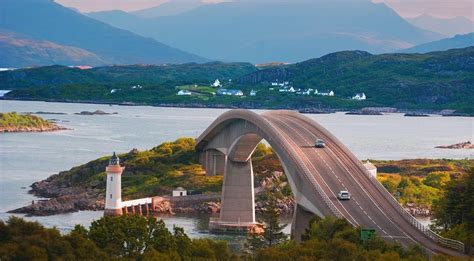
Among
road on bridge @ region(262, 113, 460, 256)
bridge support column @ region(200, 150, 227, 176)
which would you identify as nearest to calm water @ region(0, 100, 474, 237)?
road on bridge @ region(262, 113, 460, 256)

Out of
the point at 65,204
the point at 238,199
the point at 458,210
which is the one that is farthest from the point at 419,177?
the point at 458,210

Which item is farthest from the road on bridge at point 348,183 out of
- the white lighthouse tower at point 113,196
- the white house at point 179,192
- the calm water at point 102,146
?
the white house at point 179,192

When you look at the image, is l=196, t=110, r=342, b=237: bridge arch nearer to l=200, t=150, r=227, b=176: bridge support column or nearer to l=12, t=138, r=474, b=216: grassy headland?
l=200, t=150, r=227, b=176: bridge support column

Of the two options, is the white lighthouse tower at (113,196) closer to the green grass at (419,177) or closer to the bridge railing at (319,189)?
the bridge railing at (319,189)

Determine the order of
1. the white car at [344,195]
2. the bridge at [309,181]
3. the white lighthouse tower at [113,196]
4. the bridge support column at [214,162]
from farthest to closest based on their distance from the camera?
the bridge support column at [214,162]
the white lighthouse tower at [113,196]
the white car at [344,195]
the bridge at [309,181]

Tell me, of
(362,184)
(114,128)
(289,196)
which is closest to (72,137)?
(114,128)

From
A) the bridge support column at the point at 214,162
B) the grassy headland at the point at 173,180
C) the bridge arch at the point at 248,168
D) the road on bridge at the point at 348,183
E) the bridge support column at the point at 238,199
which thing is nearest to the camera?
the road on bridge at the point at 348,183

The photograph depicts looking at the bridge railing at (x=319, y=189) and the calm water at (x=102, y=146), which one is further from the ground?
the calm water at (x=102, y=146)

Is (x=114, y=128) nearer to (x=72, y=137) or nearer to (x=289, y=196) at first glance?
(x=72, y=137)

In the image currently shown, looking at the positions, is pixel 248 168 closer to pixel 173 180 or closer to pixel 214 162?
pixel 173 180
